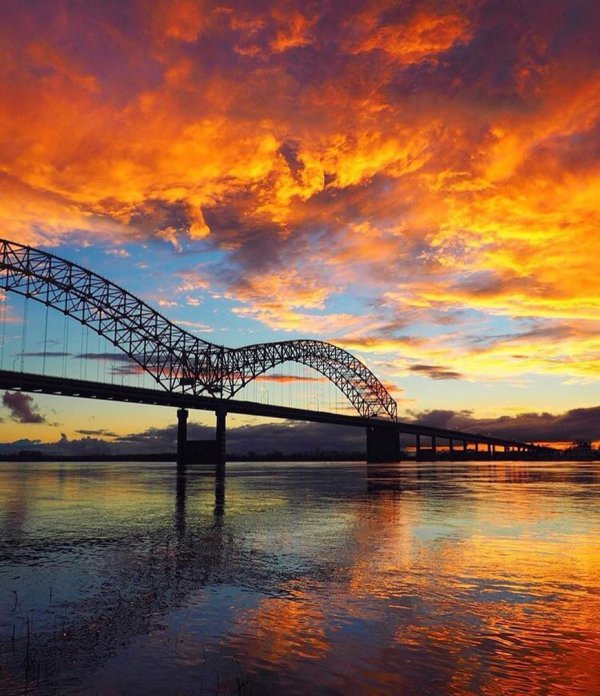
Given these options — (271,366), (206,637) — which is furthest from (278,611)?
(271,366)

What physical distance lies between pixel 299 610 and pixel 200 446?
106m

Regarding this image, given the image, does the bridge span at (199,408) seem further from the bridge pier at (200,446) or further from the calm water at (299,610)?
the calm water at (299,610)

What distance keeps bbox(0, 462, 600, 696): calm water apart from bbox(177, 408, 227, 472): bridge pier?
90.2 metres

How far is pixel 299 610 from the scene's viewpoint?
8625mm

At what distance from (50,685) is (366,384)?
6724 inches

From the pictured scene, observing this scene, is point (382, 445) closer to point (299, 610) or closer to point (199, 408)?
point (199, 408)

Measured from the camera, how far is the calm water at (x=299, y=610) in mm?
6129

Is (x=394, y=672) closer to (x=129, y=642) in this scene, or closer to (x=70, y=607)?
(x=129, y=642)

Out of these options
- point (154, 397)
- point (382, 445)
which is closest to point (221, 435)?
point (154, 397)

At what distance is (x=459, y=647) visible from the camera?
275 inches

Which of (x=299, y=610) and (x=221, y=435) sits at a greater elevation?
(x=221, y=435)

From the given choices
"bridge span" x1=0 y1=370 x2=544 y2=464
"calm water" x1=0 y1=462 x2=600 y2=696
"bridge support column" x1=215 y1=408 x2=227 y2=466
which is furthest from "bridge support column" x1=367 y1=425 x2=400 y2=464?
"calm water" x1=0 y1=462 x2=600 y2=696

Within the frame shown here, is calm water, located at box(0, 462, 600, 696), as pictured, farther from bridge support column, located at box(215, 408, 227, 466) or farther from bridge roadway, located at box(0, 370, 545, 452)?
bridge support column, located at box(215, 408, 227, 466)

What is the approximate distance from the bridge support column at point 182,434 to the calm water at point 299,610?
92052 mm
